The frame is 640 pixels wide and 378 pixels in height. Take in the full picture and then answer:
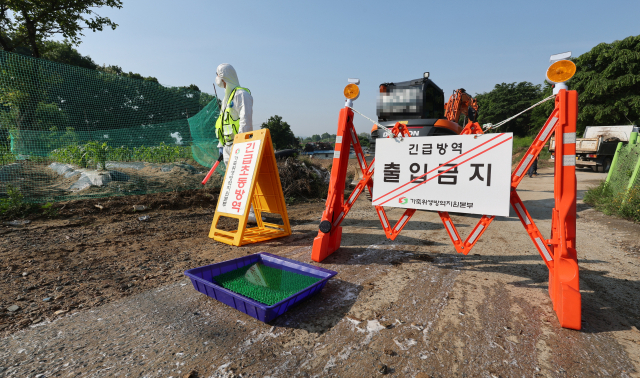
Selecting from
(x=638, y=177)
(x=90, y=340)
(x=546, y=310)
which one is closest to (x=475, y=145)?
(x=546, y=310)

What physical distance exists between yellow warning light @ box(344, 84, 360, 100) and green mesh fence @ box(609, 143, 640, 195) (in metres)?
6.21

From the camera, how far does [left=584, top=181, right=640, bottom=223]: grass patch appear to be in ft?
15.9

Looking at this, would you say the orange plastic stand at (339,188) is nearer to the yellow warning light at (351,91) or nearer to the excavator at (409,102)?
the yellow warning light at (351,91)

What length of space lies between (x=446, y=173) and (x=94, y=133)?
7.44 metres

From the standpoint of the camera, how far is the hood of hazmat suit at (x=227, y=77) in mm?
4719

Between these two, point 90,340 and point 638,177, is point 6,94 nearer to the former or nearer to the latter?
point 90,340

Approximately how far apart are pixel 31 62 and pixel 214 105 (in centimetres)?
369

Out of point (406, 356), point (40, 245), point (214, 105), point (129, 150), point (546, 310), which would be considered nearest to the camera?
point (406, 356)

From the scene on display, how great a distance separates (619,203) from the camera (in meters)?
5.32

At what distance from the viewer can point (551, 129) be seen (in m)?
2.16

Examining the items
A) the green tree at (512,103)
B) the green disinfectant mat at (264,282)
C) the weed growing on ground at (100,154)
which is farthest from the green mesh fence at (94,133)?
the green tree at (512,103)

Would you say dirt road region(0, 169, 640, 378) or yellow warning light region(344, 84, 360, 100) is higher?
yellow warning light region(344, 84, 360, 100)

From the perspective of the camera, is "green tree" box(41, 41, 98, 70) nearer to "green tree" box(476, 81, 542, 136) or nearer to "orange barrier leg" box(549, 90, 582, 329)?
"orange barrier leg" box(549, 90, 582, 329)

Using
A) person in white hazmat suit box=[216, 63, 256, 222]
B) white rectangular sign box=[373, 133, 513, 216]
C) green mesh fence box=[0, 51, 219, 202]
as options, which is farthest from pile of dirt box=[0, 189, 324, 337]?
white rectangular sign box=[373, 133, 513, 216]
